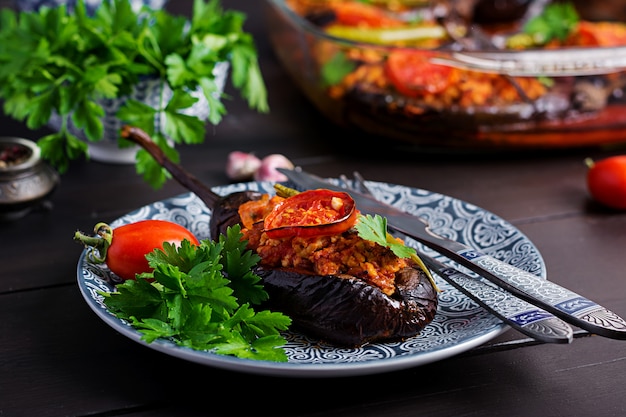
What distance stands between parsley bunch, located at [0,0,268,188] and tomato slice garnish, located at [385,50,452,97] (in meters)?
0.50

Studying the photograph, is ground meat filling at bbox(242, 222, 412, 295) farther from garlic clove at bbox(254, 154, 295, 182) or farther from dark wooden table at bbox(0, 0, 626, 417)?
garlic clove at bbox(254, 154, 295, 182)

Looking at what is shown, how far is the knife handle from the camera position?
1.29 metres

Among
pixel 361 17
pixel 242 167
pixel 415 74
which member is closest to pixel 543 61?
pixel 415 74

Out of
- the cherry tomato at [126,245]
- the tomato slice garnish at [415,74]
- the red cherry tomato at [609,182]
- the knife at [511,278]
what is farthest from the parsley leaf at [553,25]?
the cherry tomato at [126,245]

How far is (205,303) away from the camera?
4.64 feet

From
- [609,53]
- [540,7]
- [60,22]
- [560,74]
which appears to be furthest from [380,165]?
[540,7]

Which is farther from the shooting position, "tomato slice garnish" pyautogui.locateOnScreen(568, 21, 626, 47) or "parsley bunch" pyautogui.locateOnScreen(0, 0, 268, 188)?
"tomato slice garnish" pyautogui.locateOnScreen(568, 21, 626, 47)

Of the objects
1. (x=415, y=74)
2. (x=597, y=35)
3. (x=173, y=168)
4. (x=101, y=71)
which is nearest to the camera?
(x=173, y=168)

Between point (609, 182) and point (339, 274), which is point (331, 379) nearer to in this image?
point (339, 274)

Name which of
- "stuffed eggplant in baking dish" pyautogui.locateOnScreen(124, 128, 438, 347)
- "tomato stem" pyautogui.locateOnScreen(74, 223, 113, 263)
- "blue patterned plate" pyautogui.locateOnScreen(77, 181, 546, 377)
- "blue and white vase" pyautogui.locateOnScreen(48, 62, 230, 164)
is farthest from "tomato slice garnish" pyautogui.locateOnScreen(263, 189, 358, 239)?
"blue and white vase" pyautogui.locateOnScreen(48, 62, 230, 164)

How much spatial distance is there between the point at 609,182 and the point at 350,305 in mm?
1058

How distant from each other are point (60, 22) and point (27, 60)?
128mm

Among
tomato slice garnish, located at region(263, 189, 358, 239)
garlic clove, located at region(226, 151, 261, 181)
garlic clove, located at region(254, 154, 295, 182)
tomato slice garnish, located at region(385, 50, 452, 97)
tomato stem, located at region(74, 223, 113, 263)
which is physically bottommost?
garlic clove, located at region(226, 151, 261, 181)

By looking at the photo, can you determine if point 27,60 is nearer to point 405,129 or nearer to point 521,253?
point 405,129
